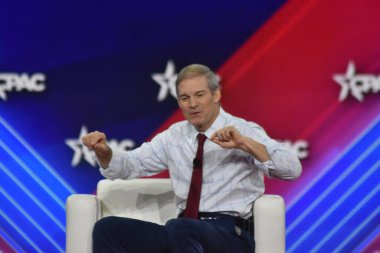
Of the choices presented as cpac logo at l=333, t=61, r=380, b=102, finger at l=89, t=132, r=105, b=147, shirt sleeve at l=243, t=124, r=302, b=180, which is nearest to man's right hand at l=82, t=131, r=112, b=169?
finger at l=89, t=132, r=105, b=147

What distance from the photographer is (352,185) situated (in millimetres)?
3979

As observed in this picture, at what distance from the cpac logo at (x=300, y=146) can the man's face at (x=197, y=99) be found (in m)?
1.05

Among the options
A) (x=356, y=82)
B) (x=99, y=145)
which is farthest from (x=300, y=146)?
(x=99, y=145)

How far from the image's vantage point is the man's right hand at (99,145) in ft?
9.76

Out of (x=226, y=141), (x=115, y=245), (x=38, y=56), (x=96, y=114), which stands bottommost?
(x=115, y=245)

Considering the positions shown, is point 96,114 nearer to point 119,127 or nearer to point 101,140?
point 119,127

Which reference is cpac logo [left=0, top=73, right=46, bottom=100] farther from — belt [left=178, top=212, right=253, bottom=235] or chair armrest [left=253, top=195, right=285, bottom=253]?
chair armrest [left=253, top=195, right=285, bottom=253]

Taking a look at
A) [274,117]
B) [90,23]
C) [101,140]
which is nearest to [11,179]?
[90,23]

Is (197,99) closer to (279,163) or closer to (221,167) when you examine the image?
(221,167)

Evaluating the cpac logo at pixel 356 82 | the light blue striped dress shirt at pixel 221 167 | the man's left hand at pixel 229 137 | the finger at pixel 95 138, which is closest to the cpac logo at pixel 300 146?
the cpac logo at pixel 356 82

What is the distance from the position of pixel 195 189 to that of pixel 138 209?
0.42 metres

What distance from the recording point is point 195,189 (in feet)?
9.94

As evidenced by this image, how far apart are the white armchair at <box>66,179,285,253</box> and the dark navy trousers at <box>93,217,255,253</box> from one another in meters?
0.09

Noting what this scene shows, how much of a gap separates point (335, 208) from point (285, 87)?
775mm
